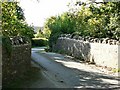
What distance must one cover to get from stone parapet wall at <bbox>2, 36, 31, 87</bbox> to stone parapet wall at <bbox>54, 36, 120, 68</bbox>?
651 cm

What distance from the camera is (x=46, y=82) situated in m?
11.7

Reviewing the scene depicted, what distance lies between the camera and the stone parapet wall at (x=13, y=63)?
10203 mm

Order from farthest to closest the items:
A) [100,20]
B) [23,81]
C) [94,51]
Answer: [100,20]
[94,51]
[23,81]

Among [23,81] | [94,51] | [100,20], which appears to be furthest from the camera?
[100,20]

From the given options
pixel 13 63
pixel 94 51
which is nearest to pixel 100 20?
pixel 94 51

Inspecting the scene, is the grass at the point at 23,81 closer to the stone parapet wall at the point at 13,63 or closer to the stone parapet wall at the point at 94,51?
the stone parapet wall at the point at 13,63

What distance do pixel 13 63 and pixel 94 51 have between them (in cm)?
1055

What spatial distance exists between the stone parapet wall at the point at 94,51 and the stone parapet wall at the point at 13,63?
651 centimetres

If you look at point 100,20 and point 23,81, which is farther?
point 100,20

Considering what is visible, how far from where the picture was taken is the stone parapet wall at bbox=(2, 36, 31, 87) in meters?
10.2

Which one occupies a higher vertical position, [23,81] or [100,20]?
[100,20]

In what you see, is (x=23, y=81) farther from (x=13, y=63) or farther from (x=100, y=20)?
(x=100, y=20)

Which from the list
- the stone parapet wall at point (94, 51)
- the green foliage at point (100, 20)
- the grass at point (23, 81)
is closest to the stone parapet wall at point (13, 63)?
the grass at point (23, 81)

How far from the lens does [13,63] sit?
1127 centimetres
